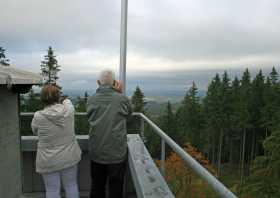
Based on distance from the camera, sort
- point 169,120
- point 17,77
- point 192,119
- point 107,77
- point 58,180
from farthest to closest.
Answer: point 169,120 → point 192,119 → point 107,77 → point 58,180 → point 17,77

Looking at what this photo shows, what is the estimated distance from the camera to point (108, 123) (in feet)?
9.43

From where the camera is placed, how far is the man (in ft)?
9.44

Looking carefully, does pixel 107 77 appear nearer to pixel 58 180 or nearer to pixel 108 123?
pixel 108 123

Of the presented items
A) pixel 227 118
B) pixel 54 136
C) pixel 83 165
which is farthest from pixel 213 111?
pixel 54 136

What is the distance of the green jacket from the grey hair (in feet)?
0.16

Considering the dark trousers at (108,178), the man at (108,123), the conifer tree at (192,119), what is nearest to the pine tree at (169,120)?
the conifer tree at (192,119)

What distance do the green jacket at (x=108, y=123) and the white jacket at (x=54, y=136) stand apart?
10.6 inches

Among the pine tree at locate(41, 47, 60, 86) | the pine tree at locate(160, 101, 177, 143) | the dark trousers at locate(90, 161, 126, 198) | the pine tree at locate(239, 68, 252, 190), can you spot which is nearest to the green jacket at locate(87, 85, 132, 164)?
the dark trousers at locate(90, 161, 126, 198)

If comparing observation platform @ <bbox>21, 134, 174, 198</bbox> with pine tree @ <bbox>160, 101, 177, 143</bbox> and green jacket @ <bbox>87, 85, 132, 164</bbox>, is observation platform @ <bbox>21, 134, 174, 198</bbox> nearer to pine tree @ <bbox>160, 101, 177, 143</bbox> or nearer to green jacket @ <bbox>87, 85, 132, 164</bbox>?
green jacket @ <bbox>87, 85, 132, 164</bbox>

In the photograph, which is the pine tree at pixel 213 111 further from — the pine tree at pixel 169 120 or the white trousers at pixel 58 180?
the white trousers at pixel 58 180

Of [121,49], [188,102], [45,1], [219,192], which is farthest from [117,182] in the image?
[188,102]

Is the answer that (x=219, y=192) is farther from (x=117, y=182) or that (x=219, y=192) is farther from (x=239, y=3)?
(x=239, y=3)

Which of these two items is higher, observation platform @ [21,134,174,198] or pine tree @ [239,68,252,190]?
observation platform @ [21,134,174,198]

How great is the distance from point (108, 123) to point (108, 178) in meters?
0.66
